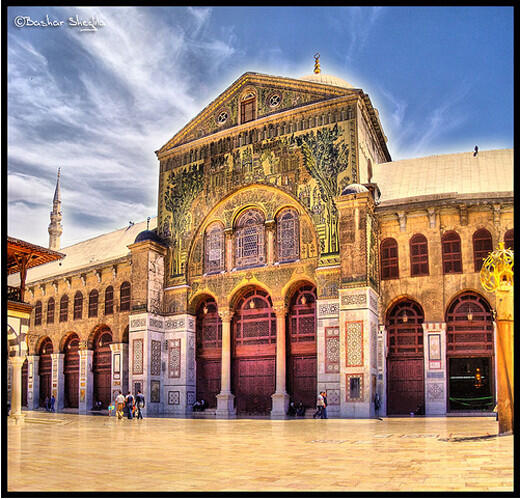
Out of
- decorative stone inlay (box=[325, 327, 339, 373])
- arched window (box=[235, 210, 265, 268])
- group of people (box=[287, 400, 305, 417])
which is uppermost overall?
arched window (box=[235, 210, 265, 268])

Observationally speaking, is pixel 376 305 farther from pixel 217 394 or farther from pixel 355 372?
pixel 217 394

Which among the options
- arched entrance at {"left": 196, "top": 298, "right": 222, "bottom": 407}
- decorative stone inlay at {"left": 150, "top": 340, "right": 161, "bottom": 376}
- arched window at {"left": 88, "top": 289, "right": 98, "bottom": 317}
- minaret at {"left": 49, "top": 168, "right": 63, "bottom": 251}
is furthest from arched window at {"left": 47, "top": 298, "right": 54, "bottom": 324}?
minaret at {"left": 49, "top": 168, "right": 63, "bottom": 251}

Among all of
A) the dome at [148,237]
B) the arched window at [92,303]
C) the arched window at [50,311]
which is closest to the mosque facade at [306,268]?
the dome at [148,237]

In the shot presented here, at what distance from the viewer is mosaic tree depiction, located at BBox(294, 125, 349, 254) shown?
26.5 m

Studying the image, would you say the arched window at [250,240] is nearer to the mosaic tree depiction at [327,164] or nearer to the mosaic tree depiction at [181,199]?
the mosaic tree depiction at [181,199]

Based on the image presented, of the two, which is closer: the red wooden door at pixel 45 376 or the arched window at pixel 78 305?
the arched window at pixel 78 305

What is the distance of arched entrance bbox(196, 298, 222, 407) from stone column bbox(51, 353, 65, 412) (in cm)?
1156

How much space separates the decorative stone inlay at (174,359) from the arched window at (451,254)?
12684mm

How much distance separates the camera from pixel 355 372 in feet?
79.3

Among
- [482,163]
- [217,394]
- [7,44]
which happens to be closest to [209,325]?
[217,394]

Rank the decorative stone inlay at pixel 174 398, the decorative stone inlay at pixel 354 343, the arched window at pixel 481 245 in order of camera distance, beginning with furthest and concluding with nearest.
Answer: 1. the decorative stone inlay at pixel 174 398
2. the arched window at pixel 481 245
3. the decorative stone inlay at pixel 354 343

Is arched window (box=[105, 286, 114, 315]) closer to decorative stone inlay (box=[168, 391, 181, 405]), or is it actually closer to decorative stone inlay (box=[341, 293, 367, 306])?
decorative stone inlay (box=[168, 391, 181, 405])

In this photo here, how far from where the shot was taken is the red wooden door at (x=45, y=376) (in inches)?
1533

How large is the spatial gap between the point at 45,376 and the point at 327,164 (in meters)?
23.2
